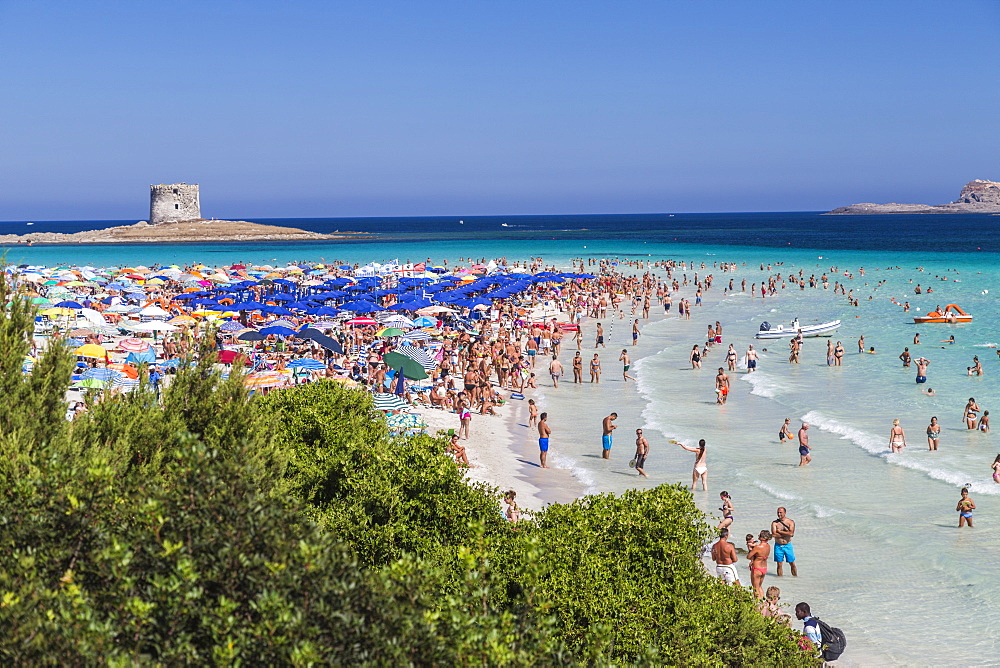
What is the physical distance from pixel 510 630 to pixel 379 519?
3.11m

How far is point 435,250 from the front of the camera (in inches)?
4090

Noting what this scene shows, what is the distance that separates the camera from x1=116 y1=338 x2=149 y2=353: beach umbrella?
25.3 metres

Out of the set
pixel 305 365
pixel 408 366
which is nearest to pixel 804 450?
pixel 408 366

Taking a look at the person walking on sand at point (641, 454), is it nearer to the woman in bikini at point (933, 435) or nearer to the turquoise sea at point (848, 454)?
the turquoise sea at point (848, 454)

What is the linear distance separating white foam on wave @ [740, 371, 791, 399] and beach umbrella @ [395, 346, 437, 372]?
9522 mm

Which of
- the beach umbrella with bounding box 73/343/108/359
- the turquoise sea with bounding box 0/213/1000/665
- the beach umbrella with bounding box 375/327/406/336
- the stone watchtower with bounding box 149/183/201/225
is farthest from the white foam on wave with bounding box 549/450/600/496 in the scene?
the stone watchtower with bounding box 149/183/201/225

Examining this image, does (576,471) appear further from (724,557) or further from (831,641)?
(831,641)

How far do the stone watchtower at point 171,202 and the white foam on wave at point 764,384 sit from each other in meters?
123

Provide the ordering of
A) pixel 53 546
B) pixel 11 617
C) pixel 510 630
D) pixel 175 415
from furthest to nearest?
pixel 175 415, pixel 510 630, pixel 53 546, pixel 11 617

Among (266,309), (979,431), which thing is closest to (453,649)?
(979,431)

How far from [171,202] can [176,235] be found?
1868 cm

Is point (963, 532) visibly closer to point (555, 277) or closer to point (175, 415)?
point (175, 415)

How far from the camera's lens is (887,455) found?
60.2ft

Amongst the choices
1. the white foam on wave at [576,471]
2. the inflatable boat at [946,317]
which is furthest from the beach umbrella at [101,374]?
the inflatable boat at [946,317]
